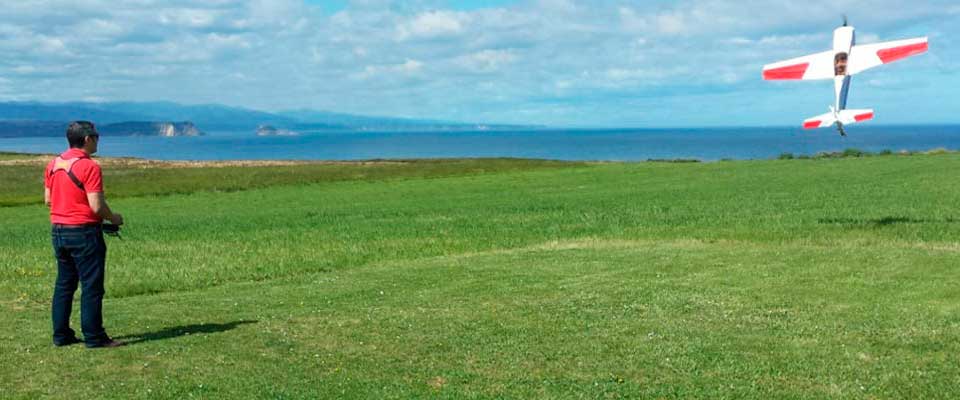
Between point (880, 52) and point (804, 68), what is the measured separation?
6.17ft

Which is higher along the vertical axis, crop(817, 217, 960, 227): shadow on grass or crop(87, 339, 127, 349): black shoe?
crop(817, 217, 960, 227): shadow on grass

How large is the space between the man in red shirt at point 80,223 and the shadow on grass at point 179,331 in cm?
63

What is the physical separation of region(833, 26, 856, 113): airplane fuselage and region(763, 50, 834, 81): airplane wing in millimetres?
187

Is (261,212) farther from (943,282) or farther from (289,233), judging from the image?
(943,282)

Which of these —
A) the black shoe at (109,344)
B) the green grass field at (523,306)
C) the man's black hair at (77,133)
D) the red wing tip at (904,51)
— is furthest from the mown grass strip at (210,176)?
the red wing tip at (904,51)

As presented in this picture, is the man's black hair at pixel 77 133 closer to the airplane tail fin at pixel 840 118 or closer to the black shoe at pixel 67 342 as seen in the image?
the black shoe at pixel 67 342

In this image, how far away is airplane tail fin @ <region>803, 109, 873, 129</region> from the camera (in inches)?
820

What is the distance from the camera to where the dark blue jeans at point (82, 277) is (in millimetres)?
10750

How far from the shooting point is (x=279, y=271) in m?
20.4

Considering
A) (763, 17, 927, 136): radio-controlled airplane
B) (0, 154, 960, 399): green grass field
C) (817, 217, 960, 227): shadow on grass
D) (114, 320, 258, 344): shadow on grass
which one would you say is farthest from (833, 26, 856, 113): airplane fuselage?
(114, 320, 258, 344): shadow on grass

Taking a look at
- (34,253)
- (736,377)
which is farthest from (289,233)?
(736,377)

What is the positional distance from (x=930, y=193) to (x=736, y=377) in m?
32.6

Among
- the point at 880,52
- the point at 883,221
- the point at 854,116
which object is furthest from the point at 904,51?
the point at 883,221

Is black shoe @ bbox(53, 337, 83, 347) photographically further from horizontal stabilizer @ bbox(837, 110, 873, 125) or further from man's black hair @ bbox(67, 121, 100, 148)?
horizontal stabilizer @ bbox(837, 110, 873, 125)
